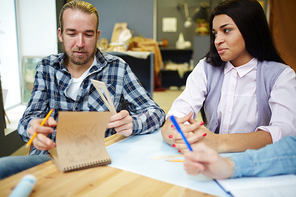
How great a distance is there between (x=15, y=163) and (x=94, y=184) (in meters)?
0.38

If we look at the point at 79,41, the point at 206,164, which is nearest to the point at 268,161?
the point at 206,164

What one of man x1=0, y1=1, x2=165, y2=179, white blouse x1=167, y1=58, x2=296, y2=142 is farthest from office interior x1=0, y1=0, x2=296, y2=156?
white blouse x1=167, y1=58, x2=296, y2=142

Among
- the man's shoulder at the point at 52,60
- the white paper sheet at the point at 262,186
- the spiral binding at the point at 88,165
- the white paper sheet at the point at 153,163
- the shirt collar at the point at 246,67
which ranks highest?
the man's shoulder at the point at 52,60

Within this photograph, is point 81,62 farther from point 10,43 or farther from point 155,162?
point 10,43

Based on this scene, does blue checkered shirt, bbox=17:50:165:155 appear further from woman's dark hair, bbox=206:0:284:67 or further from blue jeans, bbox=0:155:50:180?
woman's dark hair, bbox=206:0:284:67

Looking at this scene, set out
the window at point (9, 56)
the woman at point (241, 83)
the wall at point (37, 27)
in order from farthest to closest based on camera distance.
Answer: the wall at point (37, 27) < the window at point (9, 56) < the woman at point (241, 83)

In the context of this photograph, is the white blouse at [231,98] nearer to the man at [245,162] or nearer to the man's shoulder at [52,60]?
the man at [245,162]

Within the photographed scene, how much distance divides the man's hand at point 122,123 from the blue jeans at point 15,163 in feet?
0.95

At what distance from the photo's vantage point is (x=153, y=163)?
0.71 m

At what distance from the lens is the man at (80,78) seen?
111 centimetres

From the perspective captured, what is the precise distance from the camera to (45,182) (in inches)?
23.8

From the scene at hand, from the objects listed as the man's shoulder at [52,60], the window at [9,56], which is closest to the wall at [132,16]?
the window at [9,56]

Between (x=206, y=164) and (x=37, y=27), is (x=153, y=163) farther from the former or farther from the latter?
(x=37, y=27)

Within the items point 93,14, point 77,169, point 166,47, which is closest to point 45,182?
point 77,169
